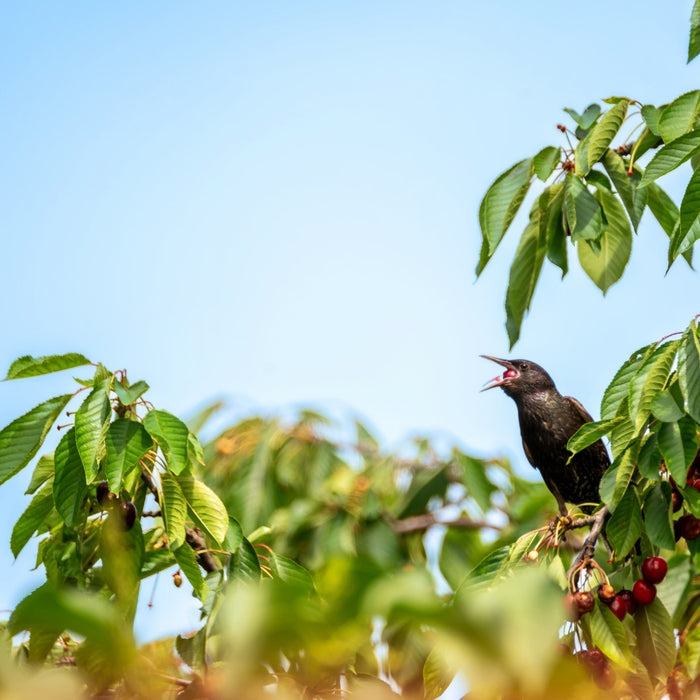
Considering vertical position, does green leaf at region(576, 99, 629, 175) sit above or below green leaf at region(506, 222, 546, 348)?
above

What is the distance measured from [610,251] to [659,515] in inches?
41.4

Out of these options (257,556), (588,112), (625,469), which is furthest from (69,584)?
(588,112)

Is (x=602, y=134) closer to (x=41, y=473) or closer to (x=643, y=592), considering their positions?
(x=643, y=592)

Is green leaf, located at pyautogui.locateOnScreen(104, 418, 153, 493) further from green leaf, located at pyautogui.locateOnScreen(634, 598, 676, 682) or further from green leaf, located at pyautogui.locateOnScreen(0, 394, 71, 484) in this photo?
green leaf, located at pyautogui.locateOnScreen(634, 598, 676, 682)

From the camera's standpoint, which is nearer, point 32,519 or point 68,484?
point 68,484

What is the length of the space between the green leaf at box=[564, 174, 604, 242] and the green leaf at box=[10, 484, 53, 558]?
1.79 meters

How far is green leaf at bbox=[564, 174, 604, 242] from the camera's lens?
3.09 meters

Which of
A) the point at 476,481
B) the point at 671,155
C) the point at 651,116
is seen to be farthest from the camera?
the point at 476,481

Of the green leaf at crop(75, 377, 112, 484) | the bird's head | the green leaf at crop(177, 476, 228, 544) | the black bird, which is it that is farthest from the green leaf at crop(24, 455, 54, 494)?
the bird's head

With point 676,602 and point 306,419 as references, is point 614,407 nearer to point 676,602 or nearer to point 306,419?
point 676,602

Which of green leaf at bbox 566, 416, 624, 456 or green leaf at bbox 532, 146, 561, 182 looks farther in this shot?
green leaf at bbox 532, 146, 561, 182

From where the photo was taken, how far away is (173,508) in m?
2.84

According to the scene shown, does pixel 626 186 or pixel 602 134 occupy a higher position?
pixel 602 134

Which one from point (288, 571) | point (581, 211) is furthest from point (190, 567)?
point (581, 211)
